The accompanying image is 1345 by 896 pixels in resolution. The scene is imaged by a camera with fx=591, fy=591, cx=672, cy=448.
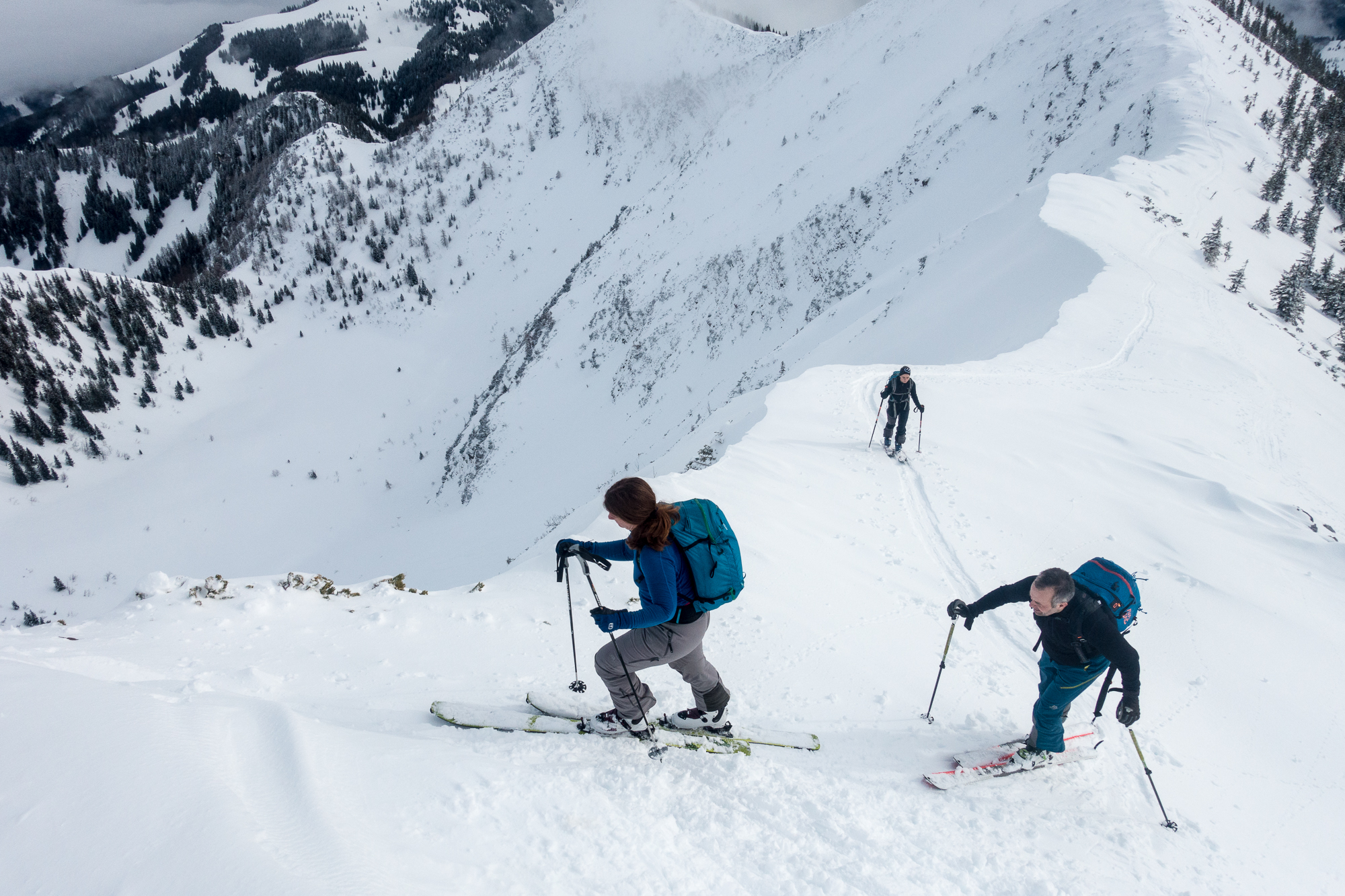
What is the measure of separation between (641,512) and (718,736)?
217 centimetres

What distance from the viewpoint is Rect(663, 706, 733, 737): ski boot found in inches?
173

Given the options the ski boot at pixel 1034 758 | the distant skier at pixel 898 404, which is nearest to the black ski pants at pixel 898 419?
the distant skier at pixel 898 404

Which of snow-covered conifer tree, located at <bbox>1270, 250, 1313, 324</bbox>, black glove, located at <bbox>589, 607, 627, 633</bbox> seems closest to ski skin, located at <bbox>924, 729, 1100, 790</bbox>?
black glove, located at <bbox>589, 607, 627, 633</bbox>

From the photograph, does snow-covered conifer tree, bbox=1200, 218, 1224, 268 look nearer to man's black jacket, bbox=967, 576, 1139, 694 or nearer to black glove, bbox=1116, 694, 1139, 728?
man's black jacket, bbox=967, 576, 1139, 694

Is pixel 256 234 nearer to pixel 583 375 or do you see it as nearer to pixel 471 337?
pixel 471 337

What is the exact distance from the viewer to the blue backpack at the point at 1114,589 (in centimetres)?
401

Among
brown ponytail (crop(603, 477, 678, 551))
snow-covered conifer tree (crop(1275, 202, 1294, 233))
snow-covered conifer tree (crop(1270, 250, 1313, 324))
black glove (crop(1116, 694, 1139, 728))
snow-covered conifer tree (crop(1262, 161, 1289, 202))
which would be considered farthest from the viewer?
Answer: snow-covered conifer tree (crop(1262, 161, 1289, 202))

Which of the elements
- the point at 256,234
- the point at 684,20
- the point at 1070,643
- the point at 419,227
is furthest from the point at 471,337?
the point at 1070,643

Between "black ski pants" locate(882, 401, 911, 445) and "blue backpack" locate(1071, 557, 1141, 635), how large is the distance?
631 centimetres

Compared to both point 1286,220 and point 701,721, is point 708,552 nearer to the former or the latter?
point 701,721

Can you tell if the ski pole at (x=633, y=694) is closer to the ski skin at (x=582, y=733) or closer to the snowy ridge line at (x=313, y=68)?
the ski skin at (x=582, y=733)

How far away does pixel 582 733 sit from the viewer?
4.28 meters

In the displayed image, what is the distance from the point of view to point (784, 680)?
17.5 feet

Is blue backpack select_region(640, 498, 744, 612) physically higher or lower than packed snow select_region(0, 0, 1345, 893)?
higher
